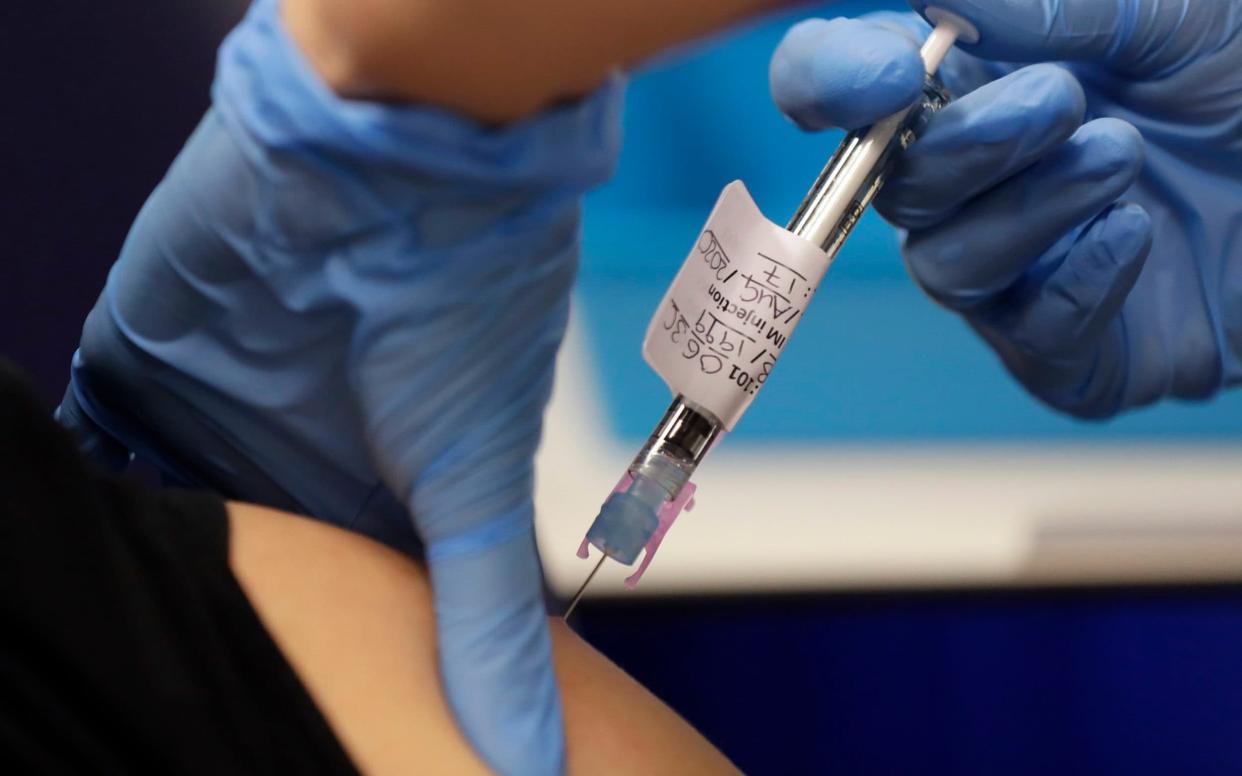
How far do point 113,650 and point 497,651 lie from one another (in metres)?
0.17

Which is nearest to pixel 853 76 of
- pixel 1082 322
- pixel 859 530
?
pixel 1082 322

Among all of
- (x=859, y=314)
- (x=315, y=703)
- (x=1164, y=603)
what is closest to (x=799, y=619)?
(x=1164, y=603)

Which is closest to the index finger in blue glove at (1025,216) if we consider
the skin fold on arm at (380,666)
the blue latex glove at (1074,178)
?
the blue latex glove at (1074,178)

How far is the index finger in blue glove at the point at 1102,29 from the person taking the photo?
0.68 metres

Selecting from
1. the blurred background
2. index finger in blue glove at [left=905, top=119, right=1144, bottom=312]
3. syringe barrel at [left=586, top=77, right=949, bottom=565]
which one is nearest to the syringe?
syringe barrel at [left=586, top=77, right=949, bottom=565]

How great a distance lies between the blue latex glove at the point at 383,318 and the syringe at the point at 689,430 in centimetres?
5

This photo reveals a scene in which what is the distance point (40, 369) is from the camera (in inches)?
37.5

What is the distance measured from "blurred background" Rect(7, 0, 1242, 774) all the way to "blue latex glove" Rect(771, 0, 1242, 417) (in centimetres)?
24

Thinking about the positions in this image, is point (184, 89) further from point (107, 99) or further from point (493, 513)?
point (493, 513)

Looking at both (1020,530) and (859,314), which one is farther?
(859,314)

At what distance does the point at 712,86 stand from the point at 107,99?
2.82 feet

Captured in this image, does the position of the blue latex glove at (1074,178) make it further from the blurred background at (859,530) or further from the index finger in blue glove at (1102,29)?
the blurred background at (859,530)

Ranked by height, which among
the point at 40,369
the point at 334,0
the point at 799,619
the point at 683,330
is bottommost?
the point at 799,619

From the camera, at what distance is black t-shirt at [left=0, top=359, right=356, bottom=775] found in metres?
0.44
